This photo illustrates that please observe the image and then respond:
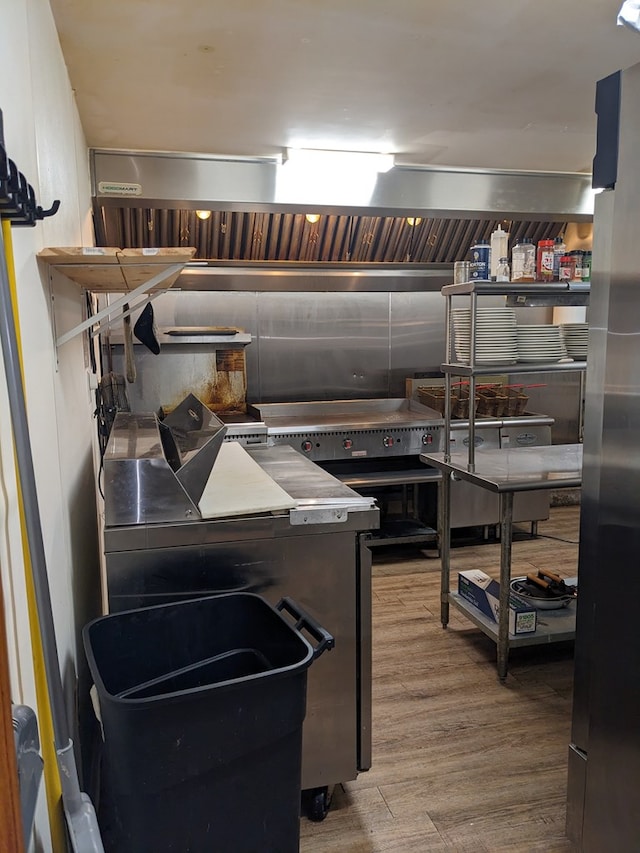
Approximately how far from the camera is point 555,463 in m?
3.24

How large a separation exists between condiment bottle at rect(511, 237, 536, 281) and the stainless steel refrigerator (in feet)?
4.82

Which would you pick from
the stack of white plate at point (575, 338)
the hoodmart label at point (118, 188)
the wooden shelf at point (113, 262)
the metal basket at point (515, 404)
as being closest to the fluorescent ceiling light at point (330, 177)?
the hoodmart label at point (118, 188)

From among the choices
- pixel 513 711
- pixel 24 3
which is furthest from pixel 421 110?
pixel 513 711

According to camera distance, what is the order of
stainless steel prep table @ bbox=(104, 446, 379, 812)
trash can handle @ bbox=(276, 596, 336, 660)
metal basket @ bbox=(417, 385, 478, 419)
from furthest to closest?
metal basket @ bbox=(417, 385, 478, 419), stainless steel prep table @ bbox=(104, 446, 379, 812), trash can handle @ bbox=(276, 596, 336, 660)

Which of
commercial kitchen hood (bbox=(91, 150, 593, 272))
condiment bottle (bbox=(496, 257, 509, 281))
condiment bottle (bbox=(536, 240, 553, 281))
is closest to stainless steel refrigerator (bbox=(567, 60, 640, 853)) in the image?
condiment bottle (bbox=(496, 257, 509, 281))

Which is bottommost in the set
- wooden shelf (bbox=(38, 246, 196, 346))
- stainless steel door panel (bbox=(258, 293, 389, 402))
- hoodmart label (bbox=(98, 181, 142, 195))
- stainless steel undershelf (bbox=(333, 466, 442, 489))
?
stainless steel undershelf (bbox=(333, 466, 442, 489))

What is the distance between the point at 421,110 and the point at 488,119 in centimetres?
36

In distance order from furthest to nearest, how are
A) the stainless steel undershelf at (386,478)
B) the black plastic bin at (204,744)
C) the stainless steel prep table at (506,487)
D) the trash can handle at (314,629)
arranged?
the stainless steel undershelf at (386,478), the stainless steel prep table at (506,487), the trash can handle at (314,629), the black plastic bin at (204,744)

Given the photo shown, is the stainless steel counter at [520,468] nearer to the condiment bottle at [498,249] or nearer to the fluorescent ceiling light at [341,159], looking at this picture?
the condiment bottle at [498,249]

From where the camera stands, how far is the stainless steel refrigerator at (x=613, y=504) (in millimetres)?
1433

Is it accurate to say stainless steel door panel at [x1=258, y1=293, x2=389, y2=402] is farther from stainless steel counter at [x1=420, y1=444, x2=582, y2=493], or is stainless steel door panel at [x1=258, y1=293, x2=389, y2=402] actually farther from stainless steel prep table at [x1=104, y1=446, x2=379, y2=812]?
stainless steel prep table at [x1=104, y1=446, x2=379, y2=812]

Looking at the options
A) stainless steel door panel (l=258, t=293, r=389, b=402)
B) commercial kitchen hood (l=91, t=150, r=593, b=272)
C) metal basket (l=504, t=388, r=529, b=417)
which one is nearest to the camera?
commercial kitchen hood (l=91, t=150, r=593, b=272)

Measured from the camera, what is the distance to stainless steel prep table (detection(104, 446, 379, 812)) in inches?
65.2

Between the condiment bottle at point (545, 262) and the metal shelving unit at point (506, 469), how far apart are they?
62 millimetres
